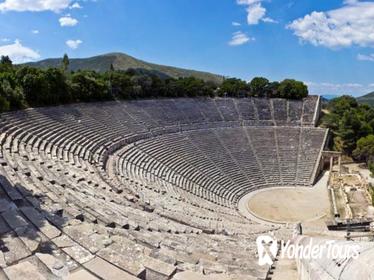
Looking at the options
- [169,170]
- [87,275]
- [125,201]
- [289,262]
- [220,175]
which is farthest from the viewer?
[220,175]

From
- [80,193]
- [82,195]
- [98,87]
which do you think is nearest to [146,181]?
[80,193]

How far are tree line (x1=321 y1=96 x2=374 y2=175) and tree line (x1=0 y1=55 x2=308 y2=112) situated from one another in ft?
20.4

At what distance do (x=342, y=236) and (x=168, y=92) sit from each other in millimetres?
32901

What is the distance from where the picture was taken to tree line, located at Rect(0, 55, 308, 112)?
27.6 metres

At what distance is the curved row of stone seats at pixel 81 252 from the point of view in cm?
457

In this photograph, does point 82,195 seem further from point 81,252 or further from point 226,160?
point 226,160

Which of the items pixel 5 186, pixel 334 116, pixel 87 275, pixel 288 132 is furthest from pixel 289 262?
pixel 334 116

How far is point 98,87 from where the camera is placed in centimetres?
3478

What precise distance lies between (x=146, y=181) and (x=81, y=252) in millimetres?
17046

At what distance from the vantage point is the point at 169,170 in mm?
26688

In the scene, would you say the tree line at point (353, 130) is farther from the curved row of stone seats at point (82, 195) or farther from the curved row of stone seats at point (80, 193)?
the curved row of stone seats at point (82, 195)

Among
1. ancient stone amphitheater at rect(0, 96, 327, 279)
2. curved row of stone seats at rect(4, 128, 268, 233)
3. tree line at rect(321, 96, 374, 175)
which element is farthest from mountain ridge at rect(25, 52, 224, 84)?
curved row of stone seats at rect(4, 128, 268, 233)

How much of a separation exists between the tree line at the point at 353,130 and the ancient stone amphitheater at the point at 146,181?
2.29 metres

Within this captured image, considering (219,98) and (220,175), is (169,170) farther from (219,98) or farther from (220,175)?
(219,98)
